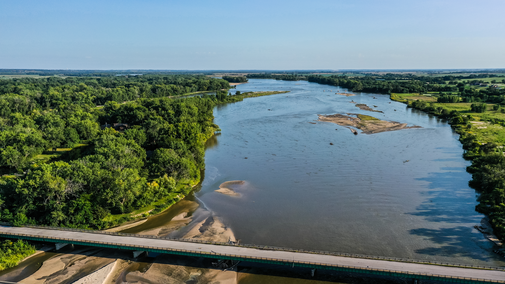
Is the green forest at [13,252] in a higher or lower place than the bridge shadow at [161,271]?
higher

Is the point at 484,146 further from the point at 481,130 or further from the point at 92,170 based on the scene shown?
the point at 92,170

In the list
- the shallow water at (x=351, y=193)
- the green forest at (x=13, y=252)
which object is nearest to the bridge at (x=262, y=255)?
the green forest at (x=13, y=252)

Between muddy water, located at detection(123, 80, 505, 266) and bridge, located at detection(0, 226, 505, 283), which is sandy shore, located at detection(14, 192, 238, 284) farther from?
muddy water, located at detection(123, 80, 505, 266)

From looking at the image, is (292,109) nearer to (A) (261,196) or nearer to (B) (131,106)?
(B) (131,106)

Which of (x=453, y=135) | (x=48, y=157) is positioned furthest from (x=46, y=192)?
(x=453, y=135)

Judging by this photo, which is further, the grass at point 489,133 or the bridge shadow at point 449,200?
the grass at point 489,133

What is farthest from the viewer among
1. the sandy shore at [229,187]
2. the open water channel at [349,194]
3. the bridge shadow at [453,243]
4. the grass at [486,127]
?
the grass at [486,127]

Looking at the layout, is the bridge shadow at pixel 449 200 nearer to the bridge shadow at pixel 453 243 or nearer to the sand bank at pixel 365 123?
the bridge shadow at pixel 453 243
